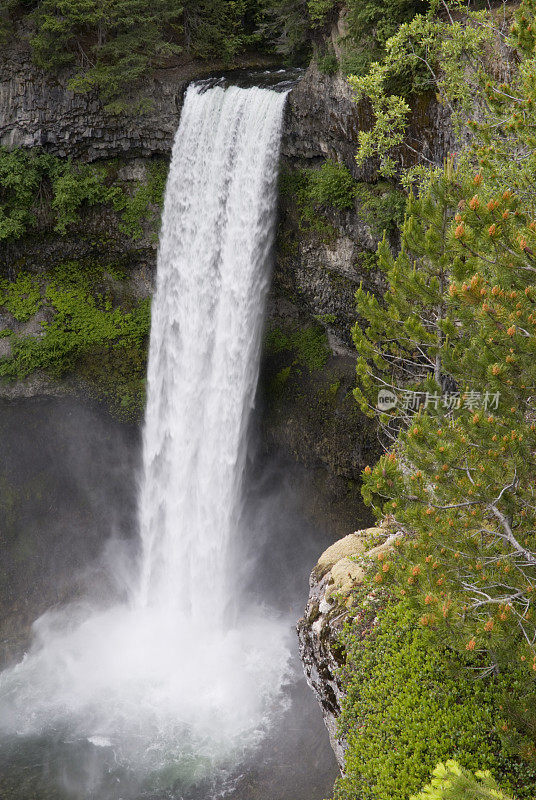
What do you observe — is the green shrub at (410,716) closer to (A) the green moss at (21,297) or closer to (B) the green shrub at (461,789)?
(B) the green shrub at (461,789)

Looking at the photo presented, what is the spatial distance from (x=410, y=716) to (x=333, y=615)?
1.96 meters

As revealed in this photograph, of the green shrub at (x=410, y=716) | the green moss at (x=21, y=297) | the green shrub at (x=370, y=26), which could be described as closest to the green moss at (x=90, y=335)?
the green moss at (x=21, y=297)

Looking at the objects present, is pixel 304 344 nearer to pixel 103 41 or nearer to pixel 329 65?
pixel 329 65

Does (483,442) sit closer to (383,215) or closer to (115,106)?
(383,215)

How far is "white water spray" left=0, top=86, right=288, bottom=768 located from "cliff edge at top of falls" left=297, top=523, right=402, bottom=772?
6.13 m

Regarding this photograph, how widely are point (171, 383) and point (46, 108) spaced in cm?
904

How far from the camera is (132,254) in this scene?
19219mm

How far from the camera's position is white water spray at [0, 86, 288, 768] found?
14.0 meters

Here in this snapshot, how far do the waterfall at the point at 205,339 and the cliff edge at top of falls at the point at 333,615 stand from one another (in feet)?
24.0

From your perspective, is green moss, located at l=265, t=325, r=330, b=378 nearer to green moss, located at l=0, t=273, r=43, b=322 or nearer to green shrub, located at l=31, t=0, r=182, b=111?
green moss, located at l=0, t=273, r=43, b=322

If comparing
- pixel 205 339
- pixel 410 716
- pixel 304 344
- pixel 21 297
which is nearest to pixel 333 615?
pixel 410 716

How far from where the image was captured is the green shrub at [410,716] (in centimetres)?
569

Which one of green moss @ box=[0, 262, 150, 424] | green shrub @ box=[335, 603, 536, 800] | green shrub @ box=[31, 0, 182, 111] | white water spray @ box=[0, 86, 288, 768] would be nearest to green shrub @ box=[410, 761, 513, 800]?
green shrub @ box=[335, 603, 536, 800]

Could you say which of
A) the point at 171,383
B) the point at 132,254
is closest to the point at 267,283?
the point at 171,383
